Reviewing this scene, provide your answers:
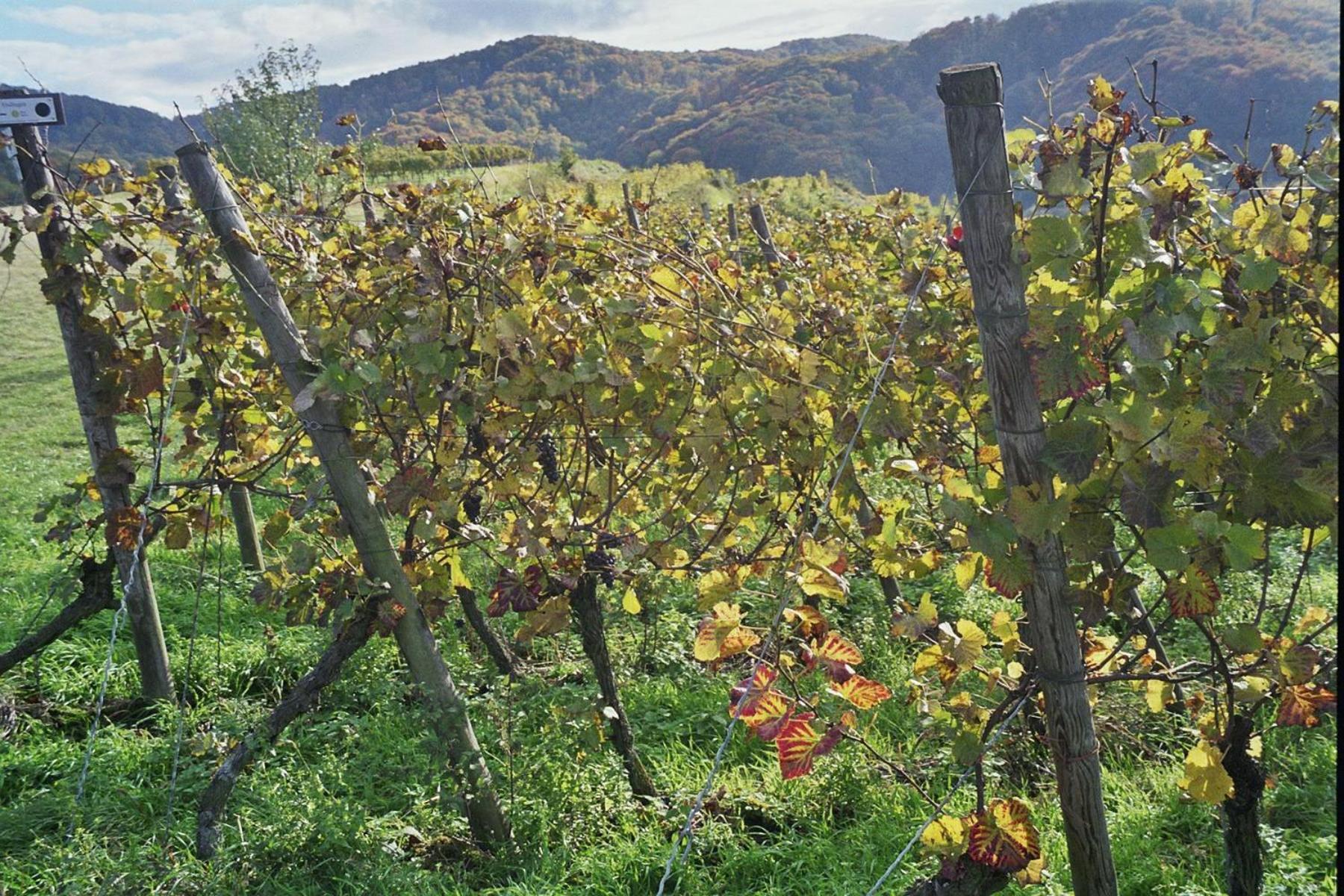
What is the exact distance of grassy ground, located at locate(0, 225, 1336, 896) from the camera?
244cm

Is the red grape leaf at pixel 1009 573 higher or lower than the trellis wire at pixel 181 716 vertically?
higher

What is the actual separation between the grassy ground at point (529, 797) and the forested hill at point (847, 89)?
2584 centimetres

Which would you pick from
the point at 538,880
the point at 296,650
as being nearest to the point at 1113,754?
the point at 538,880

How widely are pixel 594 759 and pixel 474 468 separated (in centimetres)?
95

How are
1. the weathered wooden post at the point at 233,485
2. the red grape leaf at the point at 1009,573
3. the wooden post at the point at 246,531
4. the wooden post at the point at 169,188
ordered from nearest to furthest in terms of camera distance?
the red grape leaf at the point at 1009,573, the weathered wooden post at the point at 233,485, the wooden post at the point at 169,188, the wooden post at the point at 246,531

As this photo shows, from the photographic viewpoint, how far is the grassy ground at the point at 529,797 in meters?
2.44

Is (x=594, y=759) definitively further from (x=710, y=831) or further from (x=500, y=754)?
(x=710, y=831)

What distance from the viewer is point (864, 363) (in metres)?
2.21

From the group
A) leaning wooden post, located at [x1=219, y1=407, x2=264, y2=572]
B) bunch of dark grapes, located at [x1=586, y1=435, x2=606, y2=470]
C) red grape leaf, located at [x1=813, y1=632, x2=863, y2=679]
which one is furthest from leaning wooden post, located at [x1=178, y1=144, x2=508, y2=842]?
leaning wooden post, located at [x1=219, y1=407, x2=264, y2=572]

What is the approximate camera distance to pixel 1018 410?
1.58m

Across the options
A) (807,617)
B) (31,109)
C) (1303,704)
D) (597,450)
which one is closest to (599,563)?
(597,450)

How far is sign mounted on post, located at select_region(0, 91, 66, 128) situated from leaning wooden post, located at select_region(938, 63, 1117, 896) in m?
2.81

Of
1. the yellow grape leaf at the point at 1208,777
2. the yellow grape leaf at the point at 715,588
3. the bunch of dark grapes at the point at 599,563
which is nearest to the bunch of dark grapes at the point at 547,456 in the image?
the bunch of dark grapes at the point at 599,563

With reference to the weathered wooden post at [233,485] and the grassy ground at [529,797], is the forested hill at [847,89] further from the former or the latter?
the grassy ground at [529,797]
